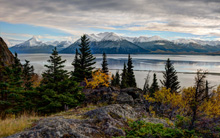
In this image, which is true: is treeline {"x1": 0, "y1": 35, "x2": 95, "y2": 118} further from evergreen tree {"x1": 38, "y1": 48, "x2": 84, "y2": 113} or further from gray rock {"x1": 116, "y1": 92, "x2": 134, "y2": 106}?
gray rock {"x1": 116, "y1": 92, "x2": 134, "y2": 106}

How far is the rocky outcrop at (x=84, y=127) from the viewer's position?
20.5ft

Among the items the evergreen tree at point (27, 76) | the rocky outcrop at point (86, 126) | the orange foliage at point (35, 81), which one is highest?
the rocky outcrop at point (86, 126)

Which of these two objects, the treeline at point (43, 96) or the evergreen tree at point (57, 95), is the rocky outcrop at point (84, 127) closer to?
the evergreen tree at point (57, 95)

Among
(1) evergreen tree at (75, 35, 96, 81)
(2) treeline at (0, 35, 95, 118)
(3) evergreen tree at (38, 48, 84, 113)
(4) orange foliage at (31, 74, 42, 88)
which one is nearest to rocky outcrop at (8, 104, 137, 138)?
(3) evergreen tree at (38, 48, 84, 113)

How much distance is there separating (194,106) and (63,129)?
25.5 feet

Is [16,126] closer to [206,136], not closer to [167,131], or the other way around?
[167,131]

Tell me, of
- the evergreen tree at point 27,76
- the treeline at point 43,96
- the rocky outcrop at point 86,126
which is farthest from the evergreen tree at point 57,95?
the evergreen tree at point 27,76

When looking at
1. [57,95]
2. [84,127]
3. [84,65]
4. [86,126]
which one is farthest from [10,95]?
[84,65]

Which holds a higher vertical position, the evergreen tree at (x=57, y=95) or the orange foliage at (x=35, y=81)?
the evergreen tree at (x=57, y=95)

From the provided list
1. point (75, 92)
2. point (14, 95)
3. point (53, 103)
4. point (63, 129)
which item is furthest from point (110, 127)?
point (14, 95)

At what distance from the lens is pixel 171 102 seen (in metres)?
24.1

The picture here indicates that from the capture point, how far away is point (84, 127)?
7.25 metres

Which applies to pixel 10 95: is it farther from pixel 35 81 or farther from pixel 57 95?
pixel 35 81

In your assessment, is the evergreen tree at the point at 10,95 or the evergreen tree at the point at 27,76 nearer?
the evergreen tree at the point at 10,95
